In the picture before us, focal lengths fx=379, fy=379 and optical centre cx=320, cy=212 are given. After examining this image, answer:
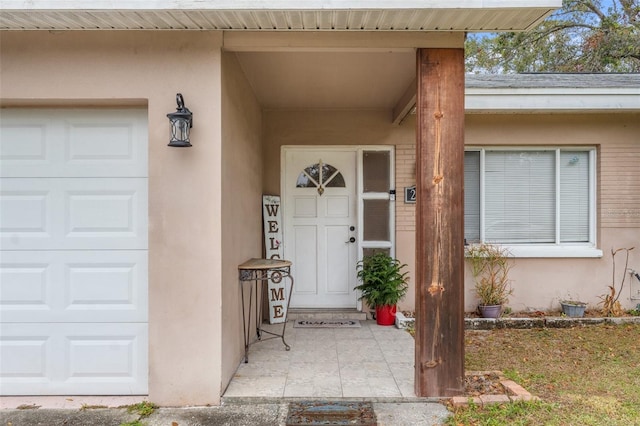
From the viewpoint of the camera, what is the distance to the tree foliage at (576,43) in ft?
33.3

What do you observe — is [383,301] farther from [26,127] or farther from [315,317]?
[26,127]

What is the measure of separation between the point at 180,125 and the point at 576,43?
1256cm

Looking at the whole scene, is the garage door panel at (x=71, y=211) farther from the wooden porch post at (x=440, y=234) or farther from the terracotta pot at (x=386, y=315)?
the terracotta pot at (x=386, y=315)

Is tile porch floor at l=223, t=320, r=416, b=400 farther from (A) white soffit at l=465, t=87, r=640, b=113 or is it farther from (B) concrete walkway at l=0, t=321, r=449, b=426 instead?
(A) white soffit at l=465, t=87, r=640, b=113

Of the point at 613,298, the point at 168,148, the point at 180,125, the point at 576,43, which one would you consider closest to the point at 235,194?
the point at 168,148

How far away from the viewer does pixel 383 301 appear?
15.0ft

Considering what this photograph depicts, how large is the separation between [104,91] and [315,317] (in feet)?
11.2

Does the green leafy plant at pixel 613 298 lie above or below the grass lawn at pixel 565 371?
above

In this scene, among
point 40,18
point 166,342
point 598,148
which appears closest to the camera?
point 40,18

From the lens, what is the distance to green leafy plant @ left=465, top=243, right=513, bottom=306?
15.7 feet

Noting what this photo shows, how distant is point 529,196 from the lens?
5.11 m

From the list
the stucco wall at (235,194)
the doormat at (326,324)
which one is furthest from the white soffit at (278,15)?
the doormat at (326,324)

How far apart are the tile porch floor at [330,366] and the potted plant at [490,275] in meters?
1.24

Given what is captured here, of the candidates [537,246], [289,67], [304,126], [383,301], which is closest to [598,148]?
[537,246]
